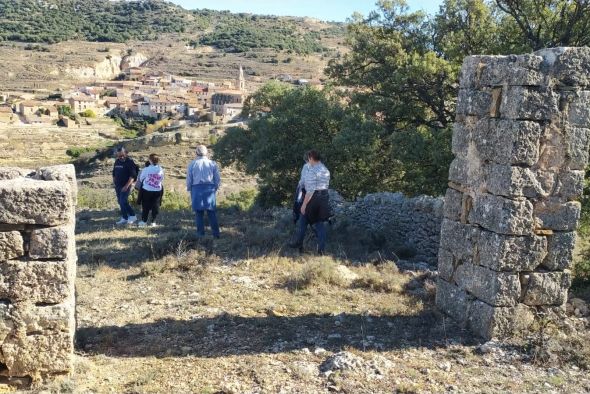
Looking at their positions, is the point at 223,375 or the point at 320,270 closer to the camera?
the point at 223,375

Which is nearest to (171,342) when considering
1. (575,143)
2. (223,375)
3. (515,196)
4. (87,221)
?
(223,375)

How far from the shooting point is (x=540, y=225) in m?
5.40

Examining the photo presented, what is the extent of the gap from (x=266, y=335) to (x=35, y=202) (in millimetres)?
2516

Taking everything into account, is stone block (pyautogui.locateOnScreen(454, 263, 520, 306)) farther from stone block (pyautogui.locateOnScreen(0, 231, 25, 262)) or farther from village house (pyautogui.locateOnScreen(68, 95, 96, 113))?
village house (pyautogui.locateOnScreen(68, 95, 96, 113))

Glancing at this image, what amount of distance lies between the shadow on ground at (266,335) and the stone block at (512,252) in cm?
83

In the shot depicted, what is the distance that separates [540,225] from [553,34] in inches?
341

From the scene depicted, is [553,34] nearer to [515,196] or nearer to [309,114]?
[309,114]

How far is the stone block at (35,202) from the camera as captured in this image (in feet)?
13.0

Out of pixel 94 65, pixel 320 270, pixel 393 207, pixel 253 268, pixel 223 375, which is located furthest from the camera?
pixel 94 65

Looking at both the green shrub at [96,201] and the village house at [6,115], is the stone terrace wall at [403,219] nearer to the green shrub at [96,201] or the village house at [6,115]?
the green shrub at [96,201]

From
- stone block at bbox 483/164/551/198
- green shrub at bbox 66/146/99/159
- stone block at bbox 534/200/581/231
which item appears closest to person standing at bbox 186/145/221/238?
stone block at bbox 483/164/551/198

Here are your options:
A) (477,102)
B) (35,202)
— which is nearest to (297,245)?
(477,102)

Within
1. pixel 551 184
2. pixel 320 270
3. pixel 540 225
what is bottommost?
pixel 320 270

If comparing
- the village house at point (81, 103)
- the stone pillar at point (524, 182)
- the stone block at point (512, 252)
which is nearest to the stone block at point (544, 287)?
the stone pillar at point (524, 182)
